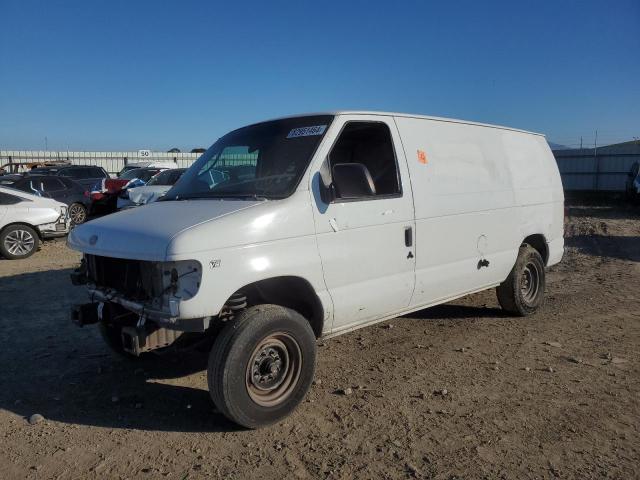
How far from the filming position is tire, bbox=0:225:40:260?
10.7 meters

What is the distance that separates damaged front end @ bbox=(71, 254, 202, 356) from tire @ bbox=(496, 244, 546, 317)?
395 cm

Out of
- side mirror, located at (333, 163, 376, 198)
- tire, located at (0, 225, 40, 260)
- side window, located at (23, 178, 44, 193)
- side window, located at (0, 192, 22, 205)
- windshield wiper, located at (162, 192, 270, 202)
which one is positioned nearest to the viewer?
windshield wiper, located at (162, 192, 270, 202)

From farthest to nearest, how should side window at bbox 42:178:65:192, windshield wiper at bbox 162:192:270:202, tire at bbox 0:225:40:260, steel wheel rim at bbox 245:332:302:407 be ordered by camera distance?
side window at bbox 42:178:65:192 → tire at bbox 0:225:40:260 → windshield wiper at bbox 162:192:270:202 → steel wheel rim at bbox 245:332:302:407

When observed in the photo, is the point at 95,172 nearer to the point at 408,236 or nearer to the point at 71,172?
the point at 71,172

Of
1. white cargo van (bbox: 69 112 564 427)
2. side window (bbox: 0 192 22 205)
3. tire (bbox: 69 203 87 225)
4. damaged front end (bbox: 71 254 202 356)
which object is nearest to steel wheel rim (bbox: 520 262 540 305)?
white cargo van (bbox: 69 112 564 427)

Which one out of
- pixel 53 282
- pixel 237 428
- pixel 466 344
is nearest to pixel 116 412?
pixel 237 428

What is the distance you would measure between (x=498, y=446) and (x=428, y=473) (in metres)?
0.59

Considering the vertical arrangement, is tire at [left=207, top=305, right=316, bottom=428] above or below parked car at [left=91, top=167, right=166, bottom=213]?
below

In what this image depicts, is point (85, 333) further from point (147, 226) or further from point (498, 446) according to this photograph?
point (498, 446)

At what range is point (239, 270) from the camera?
139 inches

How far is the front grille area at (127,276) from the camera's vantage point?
3594 millimetres

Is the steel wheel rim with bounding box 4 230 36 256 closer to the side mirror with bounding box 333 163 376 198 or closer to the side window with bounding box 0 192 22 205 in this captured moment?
the side window with bounding box 0 192 22 205

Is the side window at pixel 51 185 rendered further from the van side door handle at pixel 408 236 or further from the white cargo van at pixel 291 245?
the van side door handle at pixel 408 236

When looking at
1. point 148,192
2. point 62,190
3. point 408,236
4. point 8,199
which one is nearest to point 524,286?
point 408,236
